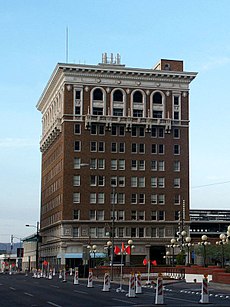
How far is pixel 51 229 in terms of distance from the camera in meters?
122

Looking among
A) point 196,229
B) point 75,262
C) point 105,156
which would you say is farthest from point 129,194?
point 196,229

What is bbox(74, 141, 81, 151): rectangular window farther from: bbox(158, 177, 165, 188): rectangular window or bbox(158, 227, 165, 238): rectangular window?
bbox(158, 227, 165, 238): rectangular window

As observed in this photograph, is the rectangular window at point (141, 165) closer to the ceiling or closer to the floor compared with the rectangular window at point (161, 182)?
closer to the ceiling

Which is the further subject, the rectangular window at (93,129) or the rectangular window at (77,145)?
the rectangular window at (93,129)

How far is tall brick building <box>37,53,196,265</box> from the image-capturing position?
11044 centimetres

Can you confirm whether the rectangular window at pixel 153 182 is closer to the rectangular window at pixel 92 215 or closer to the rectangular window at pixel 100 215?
the rectangular window at pixel 100 215

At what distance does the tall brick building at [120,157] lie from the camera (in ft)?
362

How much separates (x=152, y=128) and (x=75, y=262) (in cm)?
2748

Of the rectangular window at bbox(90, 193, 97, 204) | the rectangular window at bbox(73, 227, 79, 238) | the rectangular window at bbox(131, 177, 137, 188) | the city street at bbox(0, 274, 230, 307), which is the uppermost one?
the rectangular window at bbox(131, 177, 137, 188)

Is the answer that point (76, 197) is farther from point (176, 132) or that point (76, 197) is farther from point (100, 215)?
point (176, 132)

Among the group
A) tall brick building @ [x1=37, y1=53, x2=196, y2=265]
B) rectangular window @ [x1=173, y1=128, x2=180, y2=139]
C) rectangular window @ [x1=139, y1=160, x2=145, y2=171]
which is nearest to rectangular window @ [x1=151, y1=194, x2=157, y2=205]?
tall brick building @ [x1=37, y1=53, x2=196, y2=265]

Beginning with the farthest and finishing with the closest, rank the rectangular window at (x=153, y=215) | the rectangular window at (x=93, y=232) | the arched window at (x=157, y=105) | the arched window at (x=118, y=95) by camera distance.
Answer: the arched window at (x=157, y=105) < the arched window at (x=118, y=95) < the rectangular window at (x=153, y=215) < the rectangular window at (x=93, y=232)

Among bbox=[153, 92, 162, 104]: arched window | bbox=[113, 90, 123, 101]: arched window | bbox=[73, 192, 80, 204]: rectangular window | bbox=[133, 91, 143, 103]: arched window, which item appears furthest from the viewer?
bbox=[153, 92, 162, 104]: arched window

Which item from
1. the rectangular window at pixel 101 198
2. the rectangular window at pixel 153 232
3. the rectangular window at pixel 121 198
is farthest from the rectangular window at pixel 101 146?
the rectangular window at pixel 153 232
